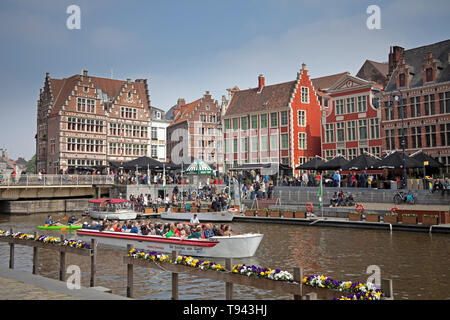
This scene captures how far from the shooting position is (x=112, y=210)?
3647cm

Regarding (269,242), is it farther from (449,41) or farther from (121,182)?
(449,41)

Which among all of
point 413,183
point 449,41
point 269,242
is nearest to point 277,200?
point 413,183

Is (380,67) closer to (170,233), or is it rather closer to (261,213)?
(261,213)

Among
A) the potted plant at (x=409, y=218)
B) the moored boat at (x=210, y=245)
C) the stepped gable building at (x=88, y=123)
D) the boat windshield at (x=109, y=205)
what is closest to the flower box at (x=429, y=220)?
the potted plant at (x=409, y=218)

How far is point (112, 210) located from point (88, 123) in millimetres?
21694

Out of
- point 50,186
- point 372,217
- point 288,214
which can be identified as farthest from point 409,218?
point 50,186

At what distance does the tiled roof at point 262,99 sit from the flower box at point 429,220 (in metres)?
29.7

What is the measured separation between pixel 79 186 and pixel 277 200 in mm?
20750

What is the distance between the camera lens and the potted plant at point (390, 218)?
26331mm

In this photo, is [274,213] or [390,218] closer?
[390,218]

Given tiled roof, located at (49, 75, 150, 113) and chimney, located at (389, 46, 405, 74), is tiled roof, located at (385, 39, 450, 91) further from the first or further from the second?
tiled roof, located at (49, 75, 150, 113)

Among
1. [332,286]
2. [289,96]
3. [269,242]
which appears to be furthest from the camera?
[289,96]

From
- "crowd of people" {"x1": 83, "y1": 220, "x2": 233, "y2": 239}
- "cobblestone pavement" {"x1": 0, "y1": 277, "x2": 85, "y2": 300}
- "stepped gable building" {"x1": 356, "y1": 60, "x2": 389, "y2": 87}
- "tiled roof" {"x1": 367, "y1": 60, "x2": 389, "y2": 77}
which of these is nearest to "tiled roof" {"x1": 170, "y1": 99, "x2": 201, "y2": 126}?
"stepped gable building" {"x1": 356, "y1": 60, "x2": 389, "y2": 87}

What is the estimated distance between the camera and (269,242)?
23266 millimetres
